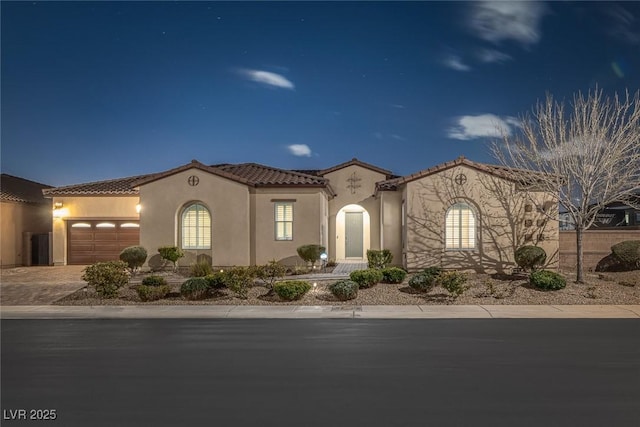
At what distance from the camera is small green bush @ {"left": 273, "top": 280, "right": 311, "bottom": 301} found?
550 inches

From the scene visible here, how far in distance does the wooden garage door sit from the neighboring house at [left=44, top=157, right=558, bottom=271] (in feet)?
0.17

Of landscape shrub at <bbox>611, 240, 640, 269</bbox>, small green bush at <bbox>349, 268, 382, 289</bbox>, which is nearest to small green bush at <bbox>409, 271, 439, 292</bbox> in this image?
small green bush at <bbox>349, 268, 382, 289</bbox>

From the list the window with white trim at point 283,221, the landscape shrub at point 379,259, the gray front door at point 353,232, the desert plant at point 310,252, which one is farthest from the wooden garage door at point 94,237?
the landscape shrub at point 379,259

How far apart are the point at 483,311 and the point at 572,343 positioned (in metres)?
3.65

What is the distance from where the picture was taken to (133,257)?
61.7 ft

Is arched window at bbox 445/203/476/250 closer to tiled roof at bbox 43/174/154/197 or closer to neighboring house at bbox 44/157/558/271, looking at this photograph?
neighboring house at bbox 44/157/558/271

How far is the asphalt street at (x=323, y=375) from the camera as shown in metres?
5.54

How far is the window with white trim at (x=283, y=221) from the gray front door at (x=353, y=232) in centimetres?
532

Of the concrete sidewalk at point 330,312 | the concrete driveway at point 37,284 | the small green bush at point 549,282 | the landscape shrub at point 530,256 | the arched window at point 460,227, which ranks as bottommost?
the concrete sidewalk at point 330,312

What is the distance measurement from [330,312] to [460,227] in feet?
27.3

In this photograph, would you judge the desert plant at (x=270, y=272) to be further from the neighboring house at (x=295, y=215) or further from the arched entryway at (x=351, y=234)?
the arched entryway at (x=351, y=234)

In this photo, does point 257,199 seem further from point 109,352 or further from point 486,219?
point 109,352

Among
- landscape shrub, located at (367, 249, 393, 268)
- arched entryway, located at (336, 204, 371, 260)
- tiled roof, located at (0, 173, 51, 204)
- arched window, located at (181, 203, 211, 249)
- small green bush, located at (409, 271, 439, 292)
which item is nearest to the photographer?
small green bush, located at (409, 271, 439, 292)

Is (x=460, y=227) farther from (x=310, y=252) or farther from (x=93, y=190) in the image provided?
(x=93, y=190)
